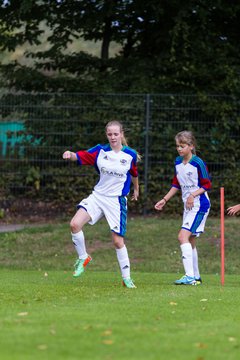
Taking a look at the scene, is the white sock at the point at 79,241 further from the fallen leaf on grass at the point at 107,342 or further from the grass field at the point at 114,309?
the fallen leaf on grass at the point at 107,342

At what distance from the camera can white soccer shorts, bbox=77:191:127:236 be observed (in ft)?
38.7

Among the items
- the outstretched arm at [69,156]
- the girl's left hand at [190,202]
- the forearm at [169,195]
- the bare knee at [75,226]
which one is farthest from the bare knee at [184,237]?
the outstretched arm at [69,156]

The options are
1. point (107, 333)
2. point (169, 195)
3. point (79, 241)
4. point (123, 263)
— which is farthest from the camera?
point (169, 195)

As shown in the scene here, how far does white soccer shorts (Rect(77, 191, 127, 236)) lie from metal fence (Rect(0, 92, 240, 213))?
912cm

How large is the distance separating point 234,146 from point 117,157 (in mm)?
Answer: 9972

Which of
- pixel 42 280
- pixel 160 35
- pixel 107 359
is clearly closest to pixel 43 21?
pixel 160 35

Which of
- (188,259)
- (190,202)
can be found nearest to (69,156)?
(190,202)

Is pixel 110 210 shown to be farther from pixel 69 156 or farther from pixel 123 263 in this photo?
pixel 69 156

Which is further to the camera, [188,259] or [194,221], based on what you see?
[194,221]

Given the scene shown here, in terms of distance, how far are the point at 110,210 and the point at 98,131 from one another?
31.9ft

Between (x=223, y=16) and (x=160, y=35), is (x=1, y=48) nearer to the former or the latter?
(x=160, y=35)

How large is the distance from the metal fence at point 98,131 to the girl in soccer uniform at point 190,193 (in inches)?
333

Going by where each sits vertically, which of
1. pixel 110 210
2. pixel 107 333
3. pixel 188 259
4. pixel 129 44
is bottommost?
pixel 188 259

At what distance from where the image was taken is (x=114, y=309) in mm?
8758
